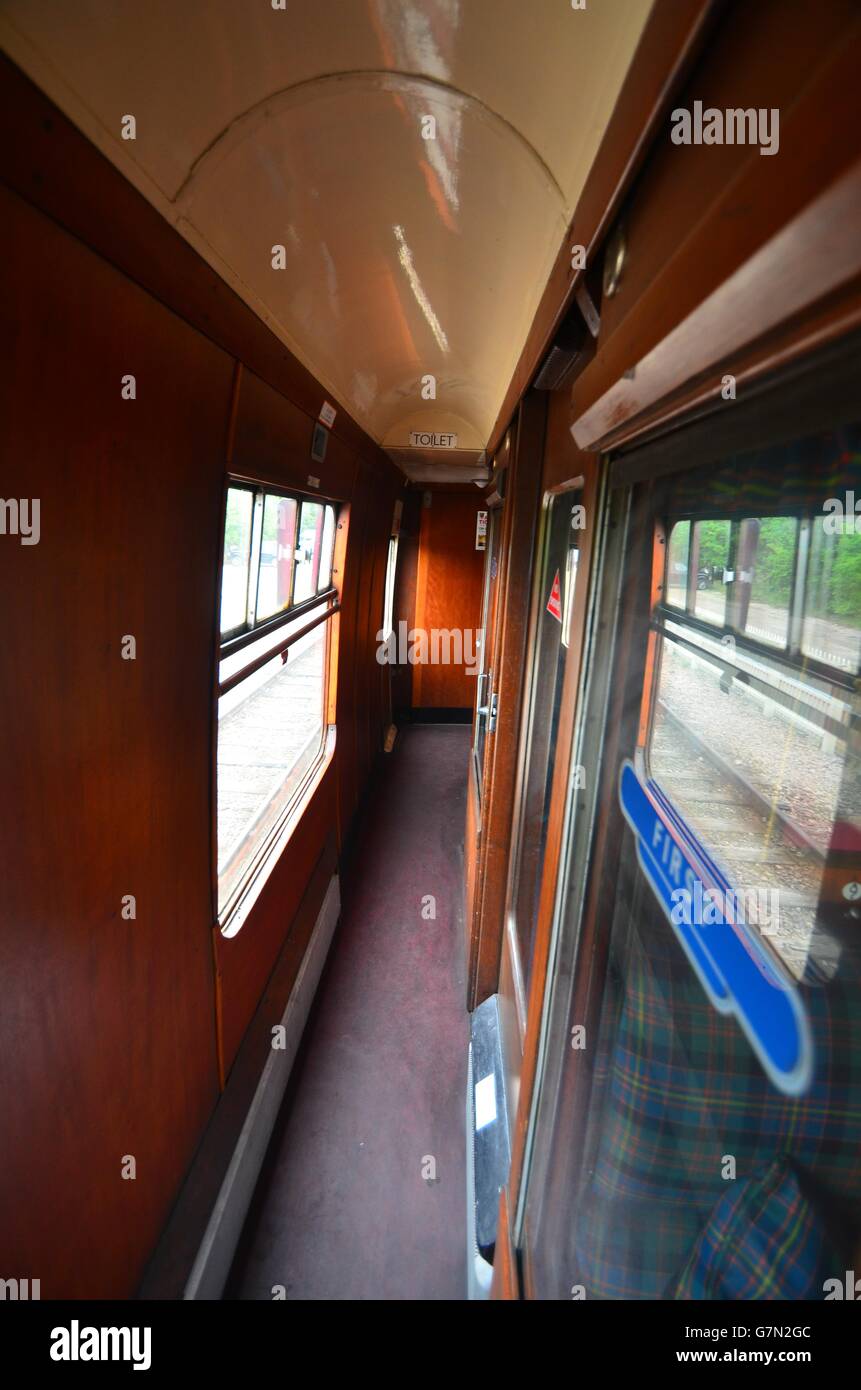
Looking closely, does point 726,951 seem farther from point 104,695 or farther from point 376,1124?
point 376,1124

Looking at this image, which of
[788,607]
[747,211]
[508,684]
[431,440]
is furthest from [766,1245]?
[431,440]

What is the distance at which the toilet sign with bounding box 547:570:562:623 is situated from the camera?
2314 millimetres

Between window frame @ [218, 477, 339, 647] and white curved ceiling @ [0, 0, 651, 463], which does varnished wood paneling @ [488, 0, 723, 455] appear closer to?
white curved ceiling @ [0, 0, 651, 463]

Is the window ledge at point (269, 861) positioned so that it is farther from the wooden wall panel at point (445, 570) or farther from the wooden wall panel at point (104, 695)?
the wooden wall panel at point (445, 570)

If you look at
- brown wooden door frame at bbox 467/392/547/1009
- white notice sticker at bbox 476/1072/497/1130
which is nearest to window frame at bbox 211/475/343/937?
brown wooden door frame at bbox 467/392/547/1009

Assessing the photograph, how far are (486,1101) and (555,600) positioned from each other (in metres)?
2.11

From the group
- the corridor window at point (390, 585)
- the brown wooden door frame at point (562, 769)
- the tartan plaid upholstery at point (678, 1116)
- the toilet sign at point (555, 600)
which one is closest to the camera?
the tartan plaid upholstery at point (678, 1116)

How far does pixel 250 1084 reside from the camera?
8.99 feet

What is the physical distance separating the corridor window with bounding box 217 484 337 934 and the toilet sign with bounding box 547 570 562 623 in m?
1.16

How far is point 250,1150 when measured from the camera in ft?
8.73

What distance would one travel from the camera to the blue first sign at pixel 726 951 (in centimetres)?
78

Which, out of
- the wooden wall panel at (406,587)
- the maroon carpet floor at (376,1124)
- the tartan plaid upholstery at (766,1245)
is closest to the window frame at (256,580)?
the tartan plaid upholstery at (766,1245)

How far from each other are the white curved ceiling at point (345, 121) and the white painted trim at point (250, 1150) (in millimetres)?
3025

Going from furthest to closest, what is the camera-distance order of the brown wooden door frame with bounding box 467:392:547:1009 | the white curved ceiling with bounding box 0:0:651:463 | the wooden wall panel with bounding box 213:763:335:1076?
the brown wooden door frame with bounding box 467:392:547:1009, the wooden wall panel with bounding box 213:763:335:1076, the white curved ceiling with bounding box 0:0:651:463
